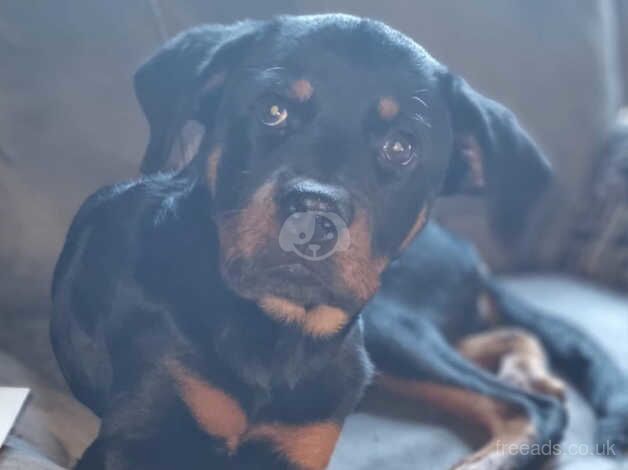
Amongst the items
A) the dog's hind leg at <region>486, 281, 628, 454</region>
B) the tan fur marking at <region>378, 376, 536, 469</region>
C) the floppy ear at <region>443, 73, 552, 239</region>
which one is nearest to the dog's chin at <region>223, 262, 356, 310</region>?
the floppy ear at <region>443, 73, 552, 239</region>

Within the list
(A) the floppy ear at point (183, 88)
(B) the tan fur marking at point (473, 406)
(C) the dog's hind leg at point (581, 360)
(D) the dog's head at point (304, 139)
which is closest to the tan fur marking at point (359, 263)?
(D) the dog's head at point (304, 139)

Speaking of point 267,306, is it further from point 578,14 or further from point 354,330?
point 578,14

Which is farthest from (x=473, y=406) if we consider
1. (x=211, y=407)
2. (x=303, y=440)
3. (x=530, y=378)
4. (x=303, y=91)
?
(x=303, y=91)

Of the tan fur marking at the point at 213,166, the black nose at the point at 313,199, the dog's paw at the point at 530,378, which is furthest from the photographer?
the dog's paw at the point at 530,378

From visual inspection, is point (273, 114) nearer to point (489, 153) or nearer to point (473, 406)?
point (489, 153)

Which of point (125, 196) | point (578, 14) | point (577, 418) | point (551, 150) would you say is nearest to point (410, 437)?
point (577, 418)

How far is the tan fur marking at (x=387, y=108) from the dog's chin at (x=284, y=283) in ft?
0.63

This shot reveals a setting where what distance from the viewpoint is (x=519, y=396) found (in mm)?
1320

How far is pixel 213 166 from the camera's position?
0.96 metres

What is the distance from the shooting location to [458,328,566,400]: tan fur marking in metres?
1.42

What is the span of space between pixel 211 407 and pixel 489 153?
450 mm

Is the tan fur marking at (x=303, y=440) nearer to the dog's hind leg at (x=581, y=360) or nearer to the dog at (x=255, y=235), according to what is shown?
the dog at (x=255, y=235)

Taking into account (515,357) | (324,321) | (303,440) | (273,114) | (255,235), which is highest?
(273,114)

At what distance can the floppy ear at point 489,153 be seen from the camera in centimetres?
103
